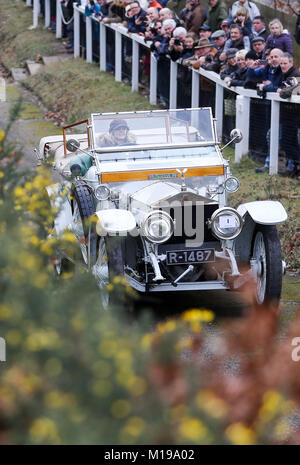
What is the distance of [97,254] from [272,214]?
1.75 meters

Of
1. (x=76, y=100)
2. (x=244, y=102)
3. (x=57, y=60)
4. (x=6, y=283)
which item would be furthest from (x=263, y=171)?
(x=57, y=60)

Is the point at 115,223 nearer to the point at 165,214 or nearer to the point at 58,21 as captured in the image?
the point at 165,214

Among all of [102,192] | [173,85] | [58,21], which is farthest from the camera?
[58,21]

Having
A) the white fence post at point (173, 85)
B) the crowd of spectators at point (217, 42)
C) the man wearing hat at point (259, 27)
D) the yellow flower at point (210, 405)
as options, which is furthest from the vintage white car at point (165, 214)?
→ the white fence post at point (173, 85)

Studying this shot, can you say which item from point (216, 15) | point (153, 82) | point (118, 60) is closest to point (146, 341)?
point (216, 15)

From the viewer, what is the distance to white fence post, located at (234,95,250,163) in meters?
14.1

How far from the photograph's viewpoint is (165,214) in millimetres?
8383

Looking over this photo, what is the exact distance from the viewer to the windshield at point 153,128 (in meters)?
9.99

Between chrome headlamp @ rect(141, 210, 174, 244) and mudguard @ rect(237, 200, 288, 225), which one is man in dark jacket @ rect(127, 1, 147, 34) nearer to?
mudguard @ rect(237, 200, 288, 225)

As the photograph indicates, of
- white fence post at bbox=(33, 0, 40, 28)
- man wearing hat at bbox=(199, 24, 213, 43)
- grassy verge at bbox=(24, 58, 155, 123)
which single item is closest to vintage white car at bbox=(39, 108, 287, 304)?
man wearing hat at bbox=(199, 24, 213, 43)

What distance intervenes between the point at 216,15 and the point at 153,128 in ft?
22.6

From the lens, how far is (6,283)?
13.9 feet

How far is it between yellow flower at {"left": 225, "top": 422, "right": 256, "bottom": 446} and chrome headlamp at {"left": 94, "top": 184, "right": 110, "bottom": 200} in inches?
213
